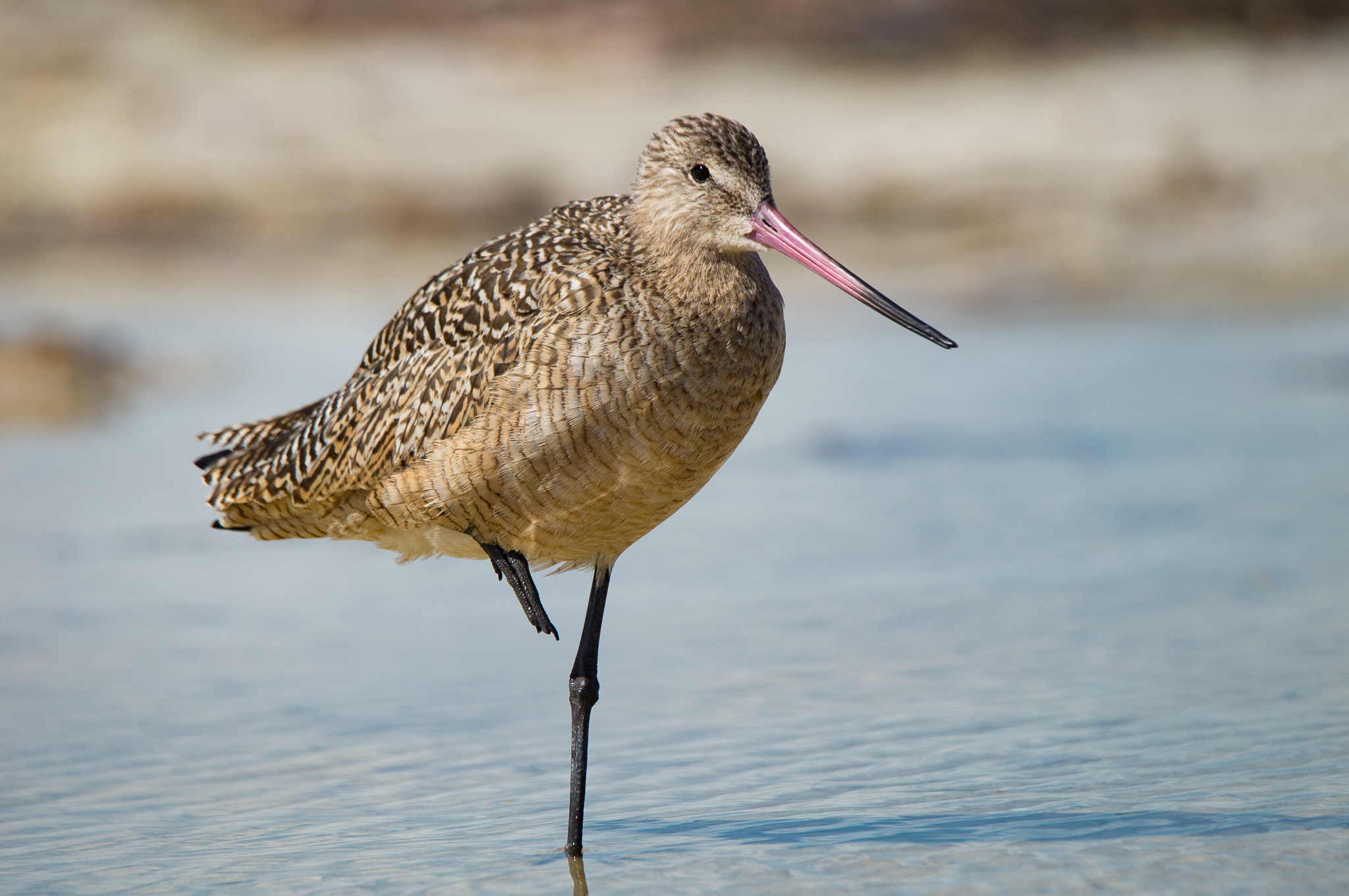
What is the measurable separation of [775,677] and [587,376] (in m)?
1.50

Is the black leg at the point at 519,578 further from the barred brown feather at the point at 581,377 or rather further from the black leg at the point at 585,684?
the black leg at the point at 585,684

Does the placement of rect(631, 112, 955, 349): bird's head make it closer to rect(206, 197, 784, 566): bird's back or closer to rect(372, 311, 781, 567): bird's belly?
rect(206, 197, 784, 566): bird's back

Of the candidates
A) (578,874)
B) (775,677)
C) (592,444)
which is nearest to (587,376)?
(592,444)

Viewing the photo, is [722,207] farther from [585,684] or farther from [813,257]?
[585,684]

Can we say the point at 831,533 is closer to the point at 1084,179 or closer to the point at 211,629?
the point at 211,629

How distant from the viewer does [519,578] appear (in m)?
4.14

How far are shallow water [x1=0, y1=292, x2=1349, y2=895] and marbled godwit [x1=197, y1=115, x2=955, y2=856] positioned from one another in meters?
0.47

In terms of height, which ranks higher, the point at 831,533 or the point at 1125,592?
the point at 831,533

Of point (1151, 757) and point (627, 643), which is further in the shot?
point (627, 643)


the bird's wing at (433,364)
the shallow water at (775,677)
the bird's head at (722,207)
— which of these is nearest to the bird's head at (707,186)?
the bird's head at (722,207)

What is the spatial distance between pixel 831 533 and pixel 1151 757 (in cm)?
232

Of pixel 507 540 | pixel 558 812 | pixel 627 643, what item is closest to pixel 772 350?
pixel 507 540

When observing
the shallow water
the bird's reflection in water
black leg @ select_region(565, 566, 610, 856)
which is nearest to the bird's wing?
black leg @ select_region(565, 566, 610, 856)

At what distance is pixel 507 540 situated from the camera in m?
4.11
